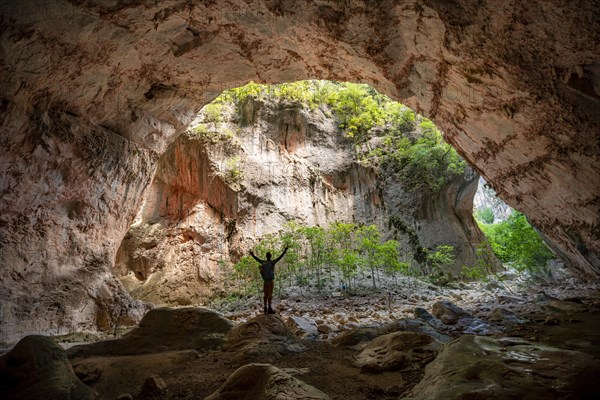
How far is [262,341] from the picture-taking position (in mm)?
4934

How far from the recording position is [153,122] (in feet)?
36.2

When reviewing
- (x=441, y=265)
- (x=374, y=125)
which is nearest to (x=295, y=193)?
(x=374, y=125)

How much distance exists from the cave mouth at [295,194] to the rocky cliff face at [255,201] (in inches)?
2.3

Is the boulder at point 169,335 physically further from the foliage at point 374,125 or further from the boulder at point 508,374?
the foliage at point 374,125

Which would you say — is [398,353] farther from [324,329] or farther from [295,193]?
[295,193]

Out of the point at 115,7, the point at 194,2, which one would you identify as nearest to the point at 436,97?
the point at 194,2

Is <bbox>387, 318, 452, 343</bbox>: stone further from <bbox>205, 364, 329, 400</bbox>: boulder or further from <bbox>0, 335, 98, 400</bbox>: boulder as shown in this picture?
<bbox>0, 335, 98, 400</bbox>: boulder

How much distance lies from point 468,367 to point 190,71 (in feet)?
30.1

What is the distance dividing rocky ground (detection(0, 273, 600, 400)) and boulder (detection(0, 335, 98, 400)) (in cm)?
1

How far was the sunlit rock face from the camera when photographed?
5.19 metres

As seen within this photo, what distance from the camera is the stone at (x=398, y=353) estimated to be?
3852 millimetres

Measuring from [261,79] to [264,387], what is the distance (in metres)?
8.14

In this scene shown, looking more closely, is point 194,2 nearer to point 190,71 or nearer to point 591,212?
point 190,71

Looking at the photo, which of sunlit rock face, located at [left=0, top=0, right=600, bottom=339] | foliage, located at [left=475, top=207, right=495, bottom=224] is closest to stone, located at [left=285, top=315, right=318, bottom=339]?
sunlit rock face, located at [left=0, top=0, right=600, bottom=339]
